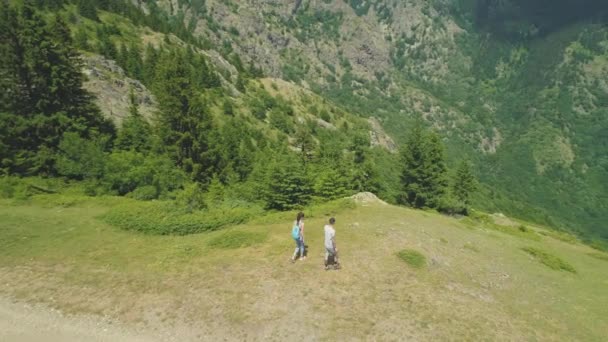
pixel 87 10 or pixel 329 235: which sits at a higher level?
pixel 87 10

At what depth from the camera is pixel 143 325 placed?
14609mm

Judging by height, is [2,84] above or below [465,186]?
above

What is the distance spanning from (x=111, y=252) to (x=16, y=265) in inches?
172

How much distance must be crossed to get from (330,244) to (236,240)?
6958 millimetres

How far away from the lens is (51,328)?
14.1 m

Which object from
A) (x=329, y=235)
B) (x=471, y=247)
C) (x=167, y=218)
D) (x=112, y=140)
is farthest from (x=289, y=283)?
(x=112, y=140)

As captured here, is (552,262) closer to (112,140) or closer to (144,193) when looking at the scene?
(144,193)

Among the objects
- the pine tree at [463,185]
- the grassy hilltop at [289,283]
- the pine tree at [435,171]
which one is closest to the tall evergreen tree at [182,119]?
the grassy hilltop at [289,283]

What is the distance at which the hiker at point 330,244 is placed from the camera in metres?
18.5

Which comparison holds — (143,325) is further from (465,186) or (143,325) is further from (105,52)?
(105,52)

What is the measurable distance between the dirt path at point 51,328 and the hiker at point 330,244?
9042mm

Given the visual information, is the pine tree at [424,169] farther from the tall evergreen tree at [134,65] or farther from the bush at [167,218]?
the tall evergreen tree at [134,65]

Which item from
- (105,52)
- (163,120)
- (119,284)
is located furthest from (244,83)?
(119,284)

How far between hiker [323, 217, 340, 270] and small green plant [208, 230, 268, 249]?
551cm
